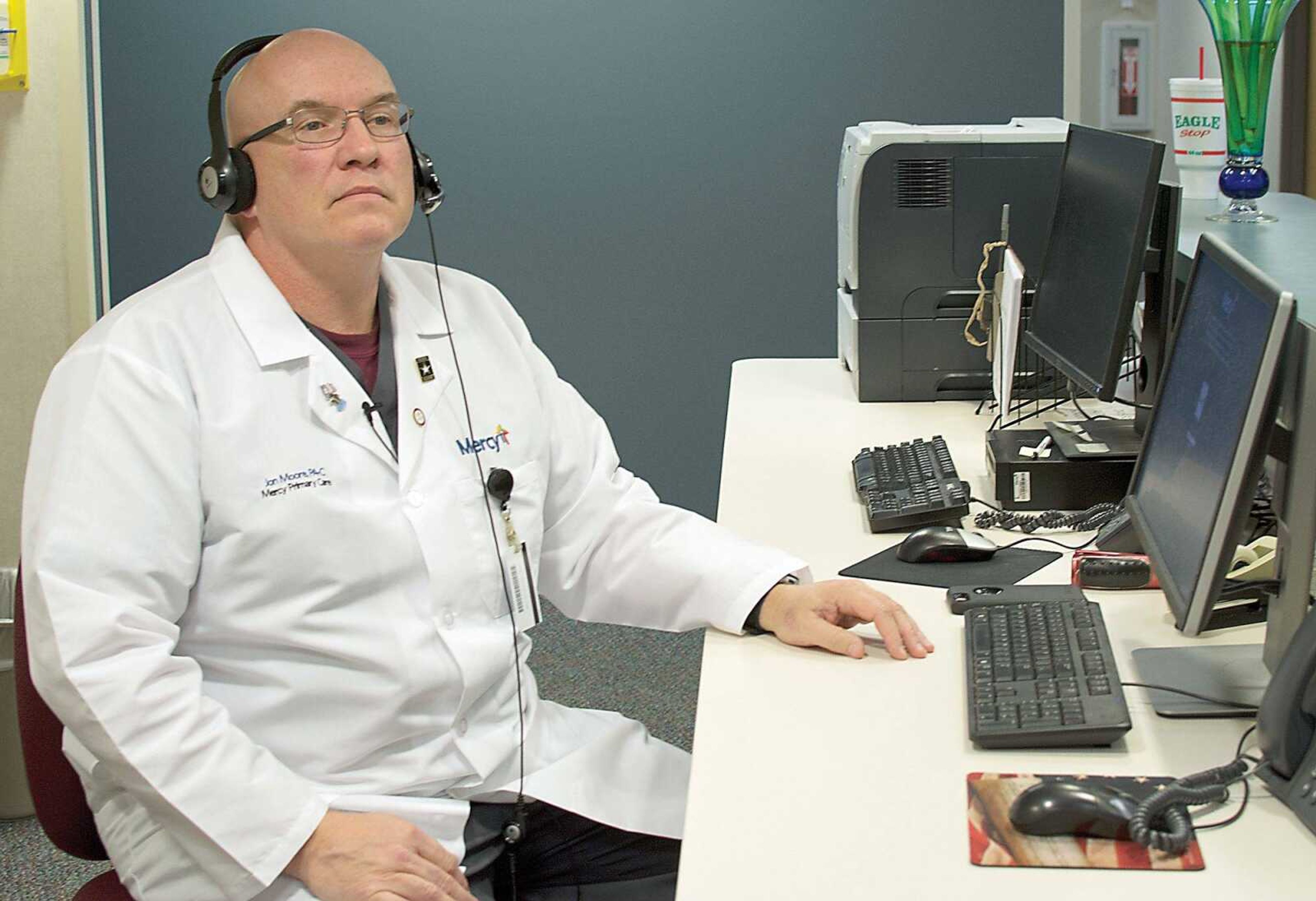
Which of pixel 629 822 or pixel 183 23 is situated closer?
pixel 629 822

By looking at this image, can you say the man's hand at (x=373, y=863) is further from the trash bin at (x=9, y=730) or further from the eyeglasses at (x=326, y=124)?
the trash bin at (x=9, y=730)

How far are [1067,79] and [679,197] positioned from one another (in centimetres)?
102

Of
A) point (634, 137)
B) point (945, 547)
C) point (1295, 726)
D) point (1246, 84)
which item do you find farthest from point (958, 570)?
point (634, 137)

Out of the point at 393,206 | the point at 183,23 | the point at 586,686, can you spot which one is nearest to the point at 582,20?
the point at 183,23

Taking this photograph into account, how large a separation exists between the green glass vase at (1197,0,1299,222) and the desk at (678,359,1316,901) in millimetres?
1113

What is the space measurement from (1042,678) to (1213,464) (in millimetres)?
258

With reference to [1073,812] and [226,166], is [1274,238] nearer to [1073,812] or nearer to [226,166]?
[1073,812]

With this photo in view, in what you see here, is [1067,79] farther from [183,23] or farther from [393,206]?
[393,206]

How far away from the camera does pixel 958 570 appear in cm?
187

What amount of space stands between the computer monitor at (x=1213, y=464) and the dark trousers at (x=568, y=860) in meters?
0.58

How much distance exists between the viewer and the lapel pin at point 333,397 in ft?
5.26

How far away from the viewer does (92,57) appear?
2.93 meters

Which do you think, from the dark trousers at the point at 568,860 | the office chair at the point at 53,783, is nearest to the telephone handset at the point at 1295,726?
the dark trousers at the point at 568,860

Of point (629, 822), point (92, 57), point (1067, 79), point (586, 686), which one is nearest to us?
point (629, 822)
